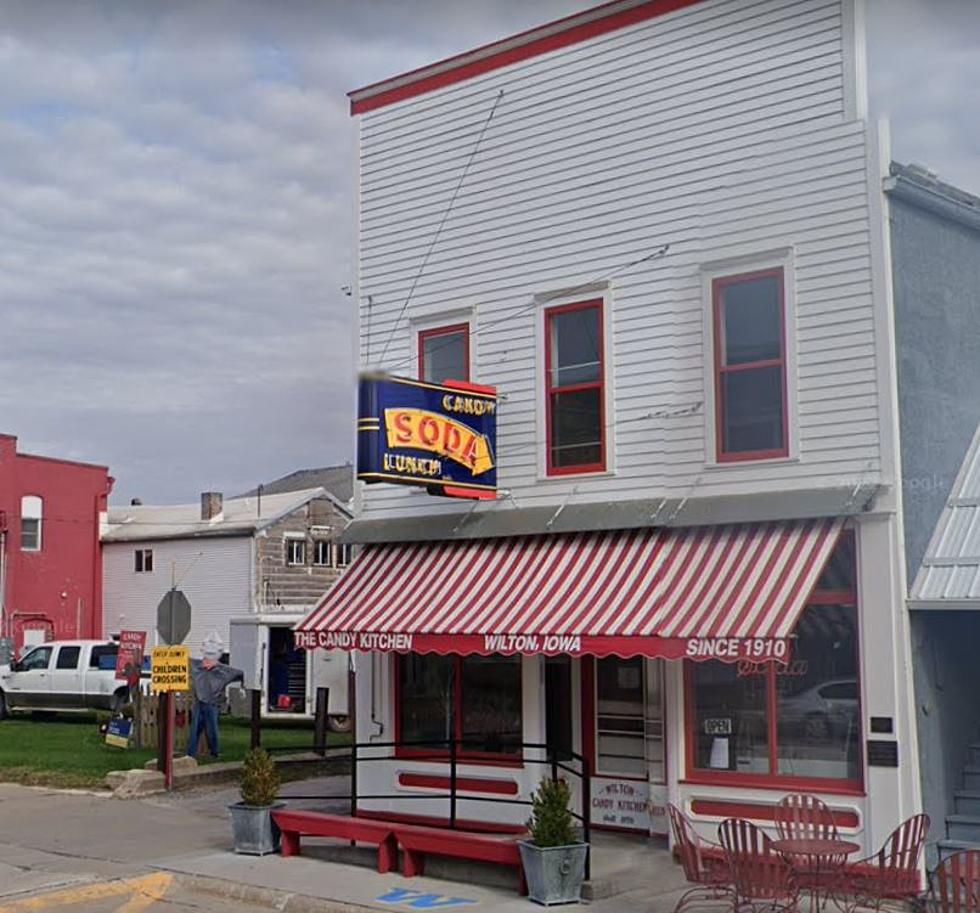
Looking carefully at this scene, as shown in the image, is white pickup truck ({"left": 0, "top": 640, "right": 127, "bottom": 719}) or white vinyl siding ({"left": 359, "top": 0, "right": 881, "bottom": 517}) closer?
white vinyl siding ({"left": 359, "top": 0, "right": 881, "bottom": 517})

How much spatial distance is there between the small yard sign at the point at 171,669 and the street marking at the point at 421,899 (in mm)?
8331

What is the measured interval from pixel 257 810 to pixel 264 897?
1.85m

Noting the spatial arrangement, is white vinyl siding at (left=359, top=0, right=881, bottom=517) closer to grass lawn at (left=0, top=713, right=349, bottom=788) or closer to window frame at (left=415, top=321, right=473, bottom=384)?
window frame at (left=415, top=321, right=473, bottom=384)

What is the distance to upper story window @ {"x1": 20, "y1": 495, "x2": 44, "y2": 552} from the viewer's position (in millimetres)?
41156

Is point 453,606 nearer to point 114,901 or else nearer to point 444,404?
point 444,404

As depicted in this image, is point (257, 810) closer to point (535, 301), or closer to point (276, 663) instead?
point (535, 301)

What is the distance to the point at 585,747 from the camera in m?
14.3

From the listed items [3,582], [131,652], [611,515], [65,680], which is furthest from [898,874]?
[3,582]

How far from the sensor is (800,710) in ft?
39.8

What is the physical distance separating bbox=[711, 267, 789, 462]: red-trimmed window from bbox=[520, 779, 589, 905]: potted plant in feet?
11.4

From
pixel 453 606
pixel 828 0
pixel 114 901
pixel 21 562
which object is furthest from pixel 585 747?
pixel 21 562

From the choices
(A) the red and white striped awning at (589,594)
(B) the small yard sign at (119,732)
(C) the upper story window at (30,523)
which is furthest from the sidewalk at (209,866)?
(C) the upper story window at (30,523)

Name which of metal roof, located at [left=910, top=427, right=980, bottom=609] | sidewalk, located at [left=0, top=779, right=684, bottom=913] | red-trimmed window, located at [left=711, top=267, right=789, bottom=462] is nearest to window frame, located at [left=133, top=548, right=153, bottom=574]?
sidewalk, located at [left=0, top=779, right=684, bottom=913]

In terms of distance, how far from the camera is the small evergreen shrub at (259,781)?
1365cm
